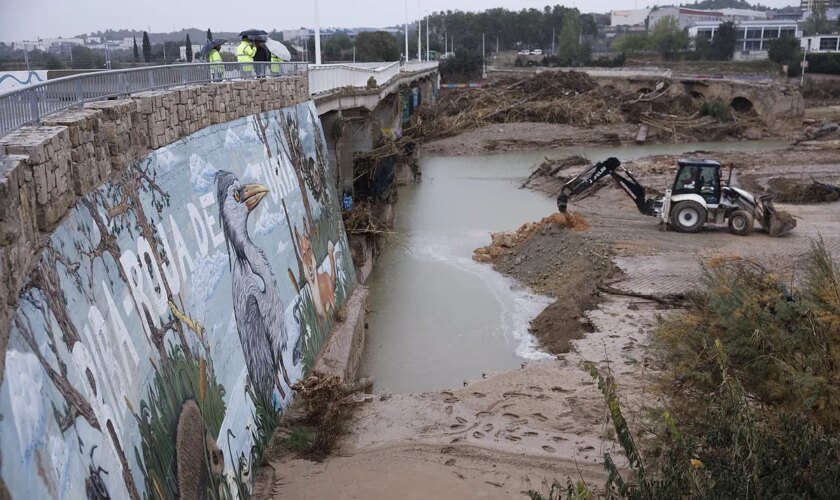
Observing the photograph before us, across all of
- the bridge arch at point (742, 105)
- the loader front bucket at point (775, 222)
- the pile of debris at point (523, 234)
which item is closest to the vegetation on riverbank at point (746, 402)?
the pile of debris at point (523, 234)

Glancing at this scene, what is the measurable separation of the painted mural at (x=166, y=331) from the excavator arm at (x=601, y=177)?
11.3 m

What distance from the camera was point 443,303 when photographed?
20.0 metres

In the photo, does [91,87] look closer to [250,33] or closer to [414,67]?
[250,33]

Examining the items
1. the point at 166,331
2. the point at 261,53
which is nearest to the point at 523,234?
the point at 261,53

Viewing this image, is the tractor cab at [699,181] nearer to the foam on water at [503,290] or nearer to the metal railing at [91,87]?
the foam on water at [503,290]

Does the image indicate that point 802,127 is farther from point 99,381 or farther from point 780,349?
point 99,381

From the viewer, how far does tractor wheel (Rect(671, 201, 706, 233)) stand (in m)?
23.1

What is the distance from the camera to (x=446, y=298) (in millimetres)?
20391

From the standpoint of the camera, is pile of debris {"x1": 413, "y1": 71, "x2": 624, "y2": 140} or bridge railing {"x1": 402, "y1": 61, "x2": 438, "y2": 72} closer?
bridge railing {"x1": 402, "y1": 61, "x2": 438, "y2": 72}

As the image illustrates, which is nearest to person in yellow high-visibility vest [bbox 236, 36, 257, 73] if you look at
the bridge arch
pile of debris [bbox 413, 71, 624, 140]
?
pile of debris [bbox 413, 71, 624, 140]

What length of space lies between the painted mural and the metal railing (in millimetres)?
834

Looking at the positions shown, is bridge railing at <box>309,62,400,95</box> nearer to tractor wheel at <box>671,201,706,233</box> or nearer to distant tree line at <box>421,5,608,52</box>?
tractor wheel at <box>671,201,706,233</box>

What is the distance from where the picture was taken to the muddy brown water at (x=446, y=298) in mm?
16125

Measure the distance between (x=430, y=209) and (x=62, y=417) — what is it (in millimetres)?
26300
